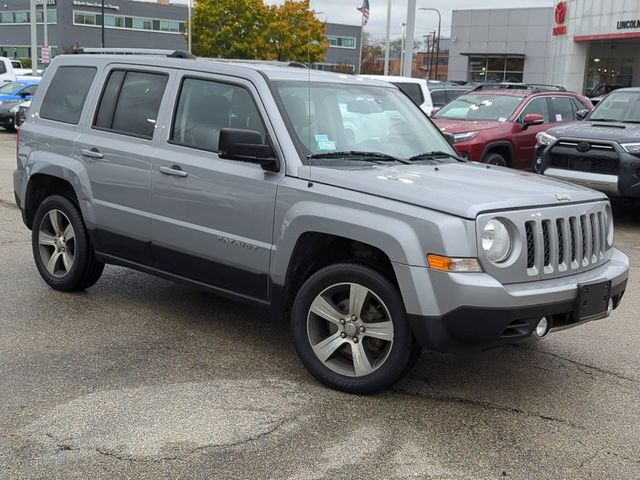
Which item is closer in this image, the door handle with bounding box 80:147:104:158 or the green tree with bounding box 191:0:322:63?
the door handle with bounding box 80:147:104:158

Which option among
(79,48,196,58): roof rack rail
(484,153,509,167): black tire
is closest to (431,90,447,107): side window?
(484,153,509,167): black tire

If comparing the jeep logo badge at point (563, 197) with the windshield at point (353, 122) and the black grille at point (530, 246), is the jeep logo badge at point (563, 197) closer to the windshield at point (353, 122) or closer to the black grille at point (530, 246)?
the black grille at point (530, 246)

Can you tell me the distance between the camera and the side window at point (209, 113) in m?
5.03

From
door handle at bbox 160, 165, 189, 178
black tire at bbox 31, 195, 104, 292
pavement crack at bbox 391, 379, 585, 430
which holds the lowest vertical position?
pavement crack at bbox 391, 379, 585, 430

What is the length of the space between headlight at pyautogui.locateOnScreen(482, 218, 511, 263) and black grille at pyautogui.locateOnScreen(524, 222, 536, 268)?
0.13m

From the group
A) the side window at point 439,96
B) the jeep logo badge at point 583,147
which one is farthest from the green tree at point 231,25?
the jeep logo badge at point 583,147

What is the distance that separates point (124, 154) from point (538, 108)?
30.8 ft

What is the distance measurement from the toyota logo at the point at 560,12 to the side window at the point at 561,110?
29051 mm

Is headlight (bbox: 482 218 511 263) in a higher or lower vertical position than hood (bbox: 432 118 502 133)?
lower

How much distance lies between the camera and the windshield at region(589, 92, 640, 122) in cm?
1129

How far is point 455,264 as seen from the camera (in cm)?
395

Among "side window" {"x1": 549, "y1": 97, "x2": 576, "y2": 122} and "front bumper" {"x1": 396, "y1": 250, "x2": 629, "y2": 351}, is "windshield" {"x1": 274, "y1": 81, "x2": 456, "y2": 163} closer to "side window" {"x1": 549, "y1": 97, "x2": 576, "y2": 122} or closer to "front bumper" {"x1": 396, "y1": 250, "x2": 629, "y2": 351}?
"front bumper" {"x1": 396, "y1": 250, "x2": 629, "y2": 351}

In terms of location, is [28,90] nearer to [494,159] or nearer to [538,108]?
[538,108]

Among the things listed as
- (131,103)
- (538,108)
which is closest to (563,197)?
(131,103)
